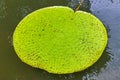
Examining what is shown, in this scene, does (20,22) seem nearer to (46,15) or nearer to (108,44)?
(46,15)

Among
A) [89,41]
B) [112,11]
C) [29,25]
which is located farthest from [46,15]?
[112,11]

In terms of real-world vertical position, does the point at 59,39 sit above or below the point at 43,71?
above

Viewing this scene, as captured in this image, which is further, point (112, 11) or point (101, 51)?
point (112, 11)
